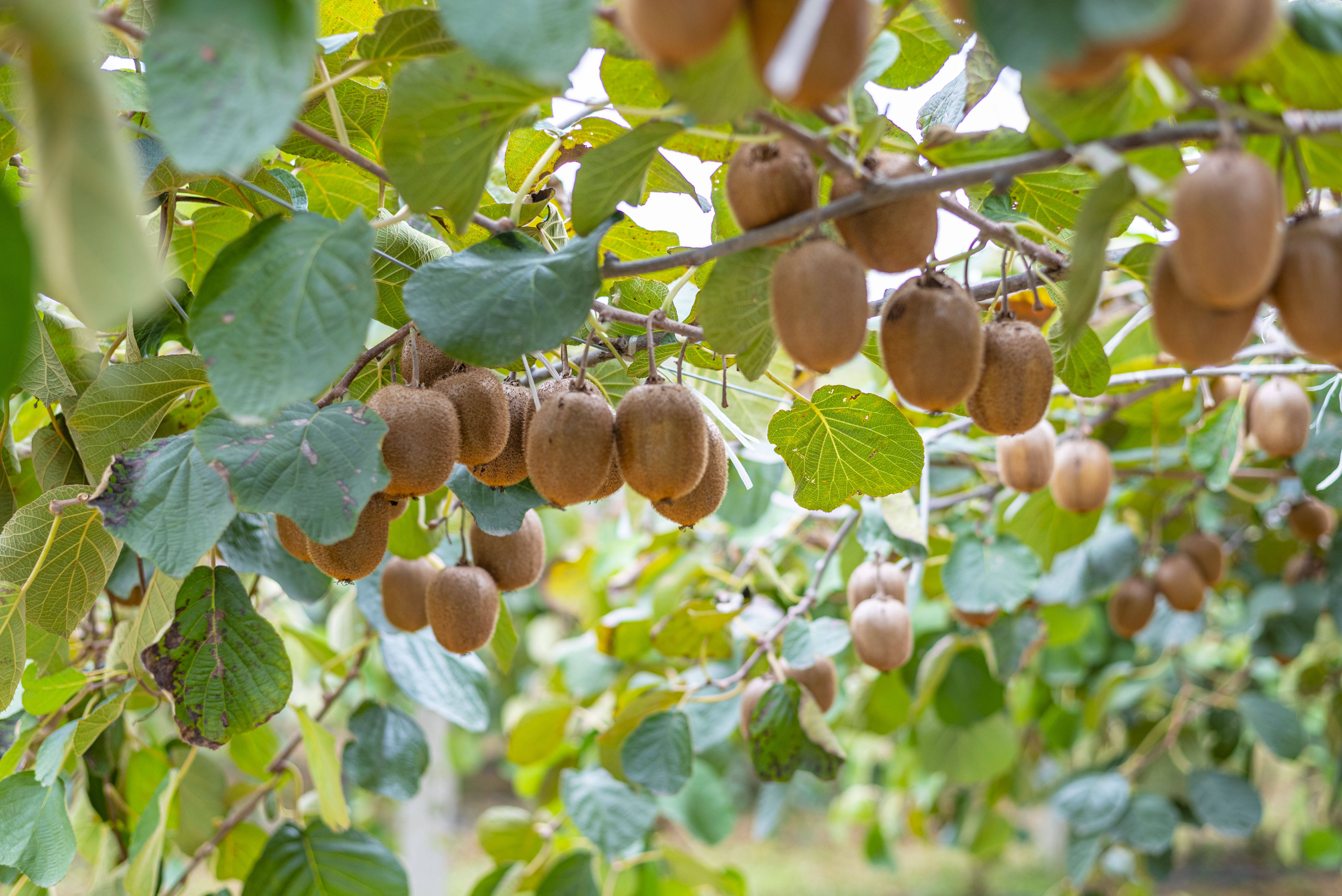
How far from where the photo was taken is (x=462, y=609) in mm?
898

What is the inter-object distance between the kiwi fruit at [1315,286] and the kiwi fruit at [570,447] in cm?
40

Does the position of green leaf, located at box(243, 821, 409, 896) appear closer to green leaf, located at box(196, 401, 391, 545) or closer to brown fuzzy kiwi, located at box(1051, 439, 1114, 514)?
green leaf, located at box(196, 401, 391, 545)

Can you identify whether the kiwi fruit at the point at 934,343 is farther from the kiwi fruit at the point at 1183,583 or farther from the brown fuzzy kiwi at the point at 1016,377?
the kiwi fruit at the point at 1183,583

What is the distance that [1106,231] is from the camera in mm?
476

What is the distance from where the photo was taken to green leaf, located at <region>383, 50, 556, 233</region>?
53 centimetres

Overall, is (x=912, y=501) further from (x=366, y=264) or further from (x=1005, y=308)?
(x=366, y=264)

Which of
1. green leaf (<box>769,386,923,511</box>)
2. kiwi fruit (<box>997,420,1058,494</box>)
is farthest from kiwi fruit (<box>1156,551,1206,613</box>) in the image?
green leaf (<box>769,386,923,511</box>)

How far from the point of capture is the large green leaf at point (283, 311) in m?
0.50

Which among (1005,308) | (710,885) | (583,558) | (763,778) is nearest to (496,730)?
A: (583,558)

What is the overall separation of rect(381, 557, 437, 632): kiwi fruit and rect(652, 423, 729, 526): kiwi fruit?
379 mm

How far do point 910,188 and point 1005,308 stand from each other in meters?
0.20

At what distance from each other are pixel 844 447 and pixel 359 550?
42 cm

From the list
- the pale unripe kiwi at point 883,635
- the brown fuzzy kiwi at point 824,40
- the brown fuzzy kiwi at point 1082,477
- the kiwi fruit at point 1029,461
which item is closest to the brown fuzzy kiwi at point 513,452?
the brown fuzzy kiwi at point 824,40

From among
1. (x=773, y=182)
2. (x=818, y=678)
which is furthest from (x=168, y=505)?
(x=818, y=678)
